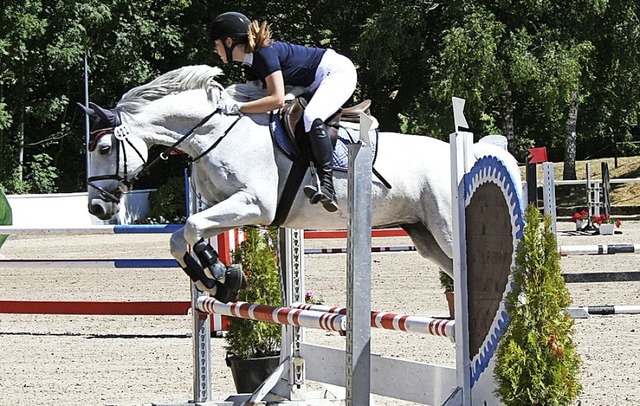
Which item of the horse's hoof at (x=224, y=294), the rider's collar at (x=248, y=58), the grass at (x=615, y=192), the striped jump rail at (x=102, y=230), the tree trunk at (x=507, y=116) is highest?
the tree trunk at (x=507, y=116)

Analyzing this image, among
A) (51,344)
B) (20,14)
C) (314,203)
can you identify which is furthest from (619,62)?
(314,203)

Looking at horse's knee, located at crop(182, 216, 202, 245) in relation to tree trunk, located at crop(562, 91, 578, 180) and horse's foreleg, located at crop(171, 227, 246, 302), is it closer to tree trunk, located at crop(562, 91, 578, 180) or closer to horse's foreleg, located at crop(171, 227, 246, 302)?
horse's foreleg, located at crop(171, 227, 246, 302)

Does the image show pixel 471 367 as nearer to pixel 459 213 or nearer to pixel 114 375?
pixel 459 213

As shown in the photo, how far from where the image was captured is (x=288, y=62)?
4.41 meters

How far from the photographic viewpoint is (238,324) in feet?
16.0

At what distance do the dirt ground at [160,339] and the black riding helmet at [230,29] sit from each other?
1675 mm

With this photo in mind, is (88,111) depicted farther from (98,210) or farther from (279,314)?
(279,314)

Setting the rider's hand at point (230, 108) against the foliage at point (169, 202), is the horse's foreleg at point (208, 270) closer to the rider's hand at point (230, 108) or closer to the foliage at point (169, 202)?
the rider's hand at point (230, 108)

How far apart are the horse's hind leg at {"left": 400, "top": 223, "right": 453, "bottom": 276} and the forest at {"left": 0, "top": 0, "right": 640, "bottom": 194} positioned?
1655cm

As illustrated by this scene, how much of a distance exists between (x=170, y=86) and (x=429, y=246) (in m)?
1.34

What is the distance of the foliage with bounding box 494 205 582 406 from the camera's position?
2.80 meters

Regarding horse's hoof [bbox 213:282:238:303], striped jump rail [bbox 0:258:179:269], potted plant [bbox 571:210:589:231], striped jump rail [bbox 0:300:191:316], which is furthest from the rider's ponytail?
potted plant [bbox 571:210:589:231]

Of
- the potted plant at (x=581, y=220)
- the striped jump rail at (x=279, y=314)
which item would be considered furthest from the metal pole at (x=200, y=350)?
the potted plant at (x=581, y=220)

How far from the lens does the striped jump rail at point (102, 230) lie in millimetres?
5527
